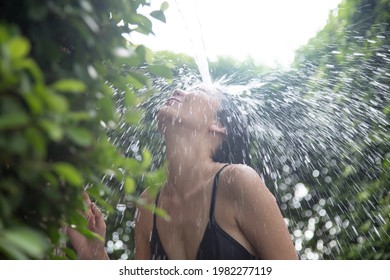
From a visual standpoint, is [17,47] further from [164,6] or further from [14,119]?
[164,6]

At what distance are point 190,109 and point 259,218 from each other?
1.71 ft

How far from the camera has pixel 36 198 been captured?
0.77 metres

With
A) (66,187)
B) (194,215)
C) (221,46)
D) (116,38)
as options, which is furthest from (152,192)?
(221,46)

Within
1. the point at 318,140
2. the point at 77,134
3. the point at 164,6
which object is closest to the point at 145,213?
the point at 164,6

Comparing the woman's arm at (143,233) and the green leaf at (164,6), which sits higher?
the green leaf at (164,6)

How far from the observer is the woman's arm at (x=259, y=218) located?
168 cm

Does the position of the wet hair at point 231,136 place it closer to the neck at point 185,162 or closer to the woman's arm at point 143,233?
the neck at point 185,162

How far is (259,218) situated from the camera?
1702 mm

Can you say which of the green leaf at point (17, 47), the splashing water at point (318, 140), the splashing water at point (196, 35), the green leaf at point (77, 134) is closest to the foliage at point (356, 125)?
the splashing water at point (318, 140)

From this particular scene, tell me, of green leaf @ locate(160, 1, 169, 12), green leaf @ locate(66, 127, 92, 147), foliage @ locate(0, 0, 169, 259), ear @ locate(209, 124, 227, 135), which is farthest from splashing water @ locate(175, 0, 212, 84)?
green leaf @ locate(66, 127, 92, 147)

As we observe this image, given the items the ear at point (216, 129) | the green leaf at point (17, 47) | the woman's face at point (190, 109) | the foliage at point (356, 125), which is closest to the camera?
the green leaf at point (17, 47)

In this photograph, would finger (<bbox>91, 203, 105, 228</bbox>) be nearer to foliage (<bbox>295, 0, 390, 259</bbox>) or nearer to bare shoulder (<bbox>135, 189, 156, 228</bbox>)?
bare shoulder (<bbox>135, 189, 156, 228</bbox>)

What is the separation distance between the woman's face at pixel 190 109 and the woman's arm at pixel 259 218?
292mm

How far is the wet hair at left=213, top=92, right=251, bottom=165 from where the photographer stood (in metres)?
2.08
